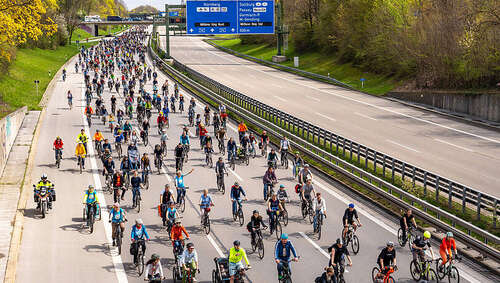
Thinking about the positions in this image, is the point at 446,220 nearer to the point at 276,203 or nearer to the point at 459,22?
the point at 276,203

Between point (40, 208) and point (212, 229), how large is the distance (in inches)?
248

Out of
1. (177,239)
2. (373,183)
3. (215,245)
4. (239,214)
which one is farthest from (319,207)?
(373,183)

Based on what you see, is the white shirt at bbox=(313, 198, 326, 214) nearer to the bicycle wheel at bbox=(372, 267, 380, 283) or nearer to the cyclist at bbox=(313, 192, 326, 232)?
the cyclist at bbox=(313, 192, 326, 232)

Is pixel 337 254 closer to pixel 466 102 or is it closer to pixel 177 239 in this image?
pixel 177 239

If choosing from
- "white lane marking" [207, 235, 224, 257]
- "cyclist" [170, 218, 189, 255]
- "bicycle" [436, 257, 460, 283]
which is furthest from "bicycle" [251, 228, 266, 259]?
"bicycle" [436, 257, 460, 283]

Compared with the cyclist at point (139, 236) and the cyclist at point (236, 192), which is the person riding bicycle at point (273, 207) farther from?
the cyclist at point (139, 236)

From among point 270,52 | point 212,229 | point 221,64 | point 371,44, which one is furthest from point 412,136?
point 270,52

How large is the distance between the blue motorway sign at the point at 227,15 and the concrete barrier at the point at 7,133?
3594cm

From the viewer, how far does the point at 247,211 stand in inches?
922

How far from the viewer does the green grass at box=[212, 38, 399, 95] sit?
61.8 m

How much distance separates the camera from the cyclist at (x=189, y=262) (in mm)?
15562

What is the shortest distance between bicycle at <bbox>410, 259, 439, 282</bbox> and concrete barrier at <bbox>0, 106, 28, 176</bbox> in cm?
1941

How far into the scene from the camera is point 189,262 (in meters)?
15.6

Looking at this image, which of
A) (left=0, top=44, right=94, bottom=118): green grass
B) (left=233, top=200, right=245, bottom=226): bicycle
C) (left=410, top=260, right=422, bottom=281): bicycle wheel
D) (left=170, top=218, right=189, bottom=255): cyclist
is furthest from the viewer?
(left=0, top=44, right=94, bottom=118): green grass
